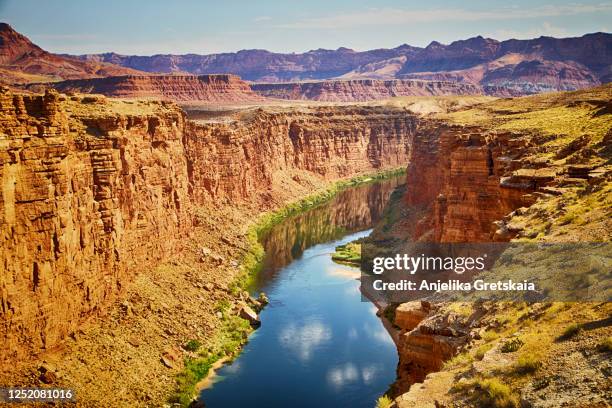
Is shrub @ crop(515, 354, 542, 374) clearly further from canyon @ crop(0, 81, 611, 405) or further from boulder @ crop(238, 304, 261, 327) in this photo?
boulder @ crop(238, 304, 261, 327)

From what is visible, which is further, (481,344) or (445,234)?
(445,234)

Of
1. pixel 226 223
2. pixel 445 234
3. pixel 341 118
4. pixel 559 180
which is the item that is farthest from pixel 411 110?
pixel 559 180

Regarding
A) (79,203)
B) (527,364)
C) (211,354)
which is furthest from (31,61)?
(527,364)

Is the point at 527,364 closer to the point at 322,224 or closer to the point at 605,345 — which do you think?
the point at 605,345

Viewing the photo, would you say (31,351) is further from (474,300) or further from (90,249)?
(474,300)

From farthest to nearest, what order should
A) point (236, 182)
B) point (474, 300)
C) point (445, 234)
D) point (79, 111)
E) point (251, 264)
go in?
point (236, 182) → point (251, 264) → point (445, 234) → point (79, 111) → point (474, 300)

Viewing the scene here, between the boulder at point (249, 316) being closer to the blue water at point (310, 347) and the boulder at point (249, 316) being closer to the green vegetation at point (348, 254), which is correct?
the blue water at point (310, 347)
